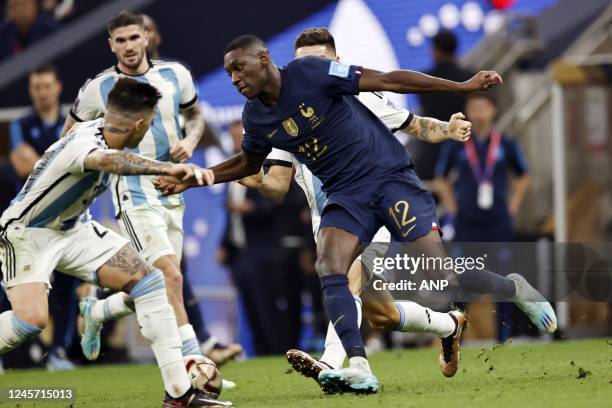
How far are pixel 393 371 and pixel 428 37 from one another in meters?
7.49

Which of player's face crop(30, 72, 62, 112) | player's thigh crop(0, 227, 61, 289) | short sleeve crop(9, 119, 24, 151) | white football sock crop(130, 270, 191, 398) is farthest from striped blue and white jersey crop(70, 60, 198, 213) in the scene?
short sleeve crop(9, 119, 24, 151)

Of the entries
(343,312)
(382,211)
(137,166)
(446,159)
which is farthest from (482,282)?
(446,159)

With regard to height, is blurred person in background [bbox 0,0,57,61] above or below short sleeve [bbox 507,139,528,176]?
above

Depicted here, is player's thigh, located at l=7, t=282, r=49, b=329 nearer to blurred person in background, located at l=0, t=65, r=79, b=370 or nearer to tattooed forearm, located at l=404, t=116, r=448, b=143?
tattooed forearm, located at l=404, t=116, r=448, b=143

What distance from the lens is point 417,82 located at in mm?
6766

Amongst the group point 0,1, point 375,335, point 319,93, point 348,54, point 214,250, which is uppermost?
point 0,1

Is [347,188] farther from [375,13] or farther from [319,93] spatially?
[375,13]

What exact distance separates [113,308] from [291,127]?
2277mm

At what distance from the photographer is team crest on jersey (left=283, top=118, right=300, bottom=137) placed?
7.05m

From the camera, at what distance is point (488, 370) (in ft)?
27.8

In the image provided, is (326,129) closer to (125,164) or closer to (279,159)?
(279,159)

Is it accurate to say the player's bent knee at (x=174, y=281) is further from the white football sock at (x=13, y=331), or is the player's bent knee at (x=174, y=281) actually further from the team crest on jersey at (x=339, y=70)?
the team crest on jersey at (x=339, y=70)

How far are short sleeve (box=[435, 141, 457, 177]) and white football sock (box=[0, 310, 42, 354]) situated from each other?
644 centimetres

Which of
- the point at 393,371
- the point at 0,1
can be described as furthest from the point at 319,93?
the point at 0,1
